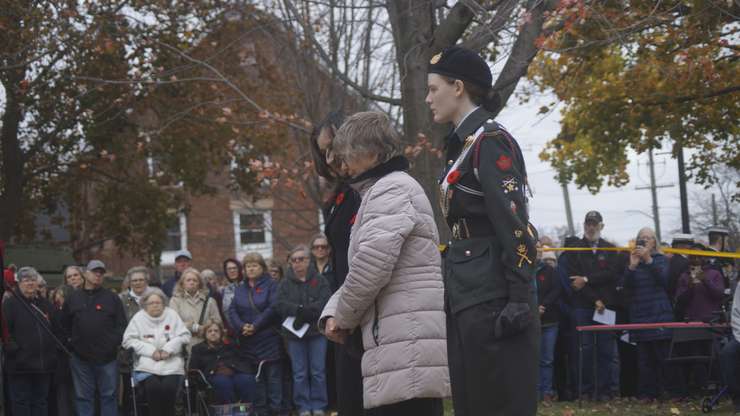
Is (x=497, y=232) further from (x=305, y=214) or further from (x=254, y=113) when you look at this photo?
(x=305, y=214)

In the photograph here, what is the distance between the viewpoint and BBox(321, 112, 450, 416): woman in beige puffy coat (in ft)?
15.3

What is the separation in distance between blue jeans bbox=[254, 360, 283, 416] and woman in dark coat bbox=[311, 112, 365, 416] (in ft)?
23.1

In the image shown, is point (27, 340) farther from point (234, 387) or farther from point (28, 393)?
point (234, 387)

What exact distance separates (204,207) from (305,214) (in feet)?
20.6

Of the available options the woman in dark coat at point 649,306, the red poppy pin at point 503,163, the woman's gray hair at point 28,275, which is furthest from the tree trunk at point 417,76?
the red poppy pin at point 503,163

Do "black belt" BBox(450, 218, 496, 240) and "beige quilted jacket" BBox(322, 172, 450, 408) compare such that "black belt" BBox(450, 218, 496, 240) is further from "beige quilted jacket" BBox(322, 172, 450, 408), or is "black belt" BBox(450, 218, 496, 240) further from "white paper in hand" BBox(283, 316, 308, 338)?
"white paper in hand" BBox(283, 316, 308, 338)

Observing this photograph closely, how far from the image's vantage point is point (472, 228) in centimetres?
467

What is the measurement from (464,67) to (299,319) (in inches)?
313

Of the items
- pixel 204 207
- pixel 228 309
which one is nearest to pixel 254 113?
pixel 228 309

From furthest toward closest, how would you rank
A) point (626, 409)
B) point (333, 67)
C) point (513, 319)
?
point (333, 67)
point (626, 409)
point (513, 319)

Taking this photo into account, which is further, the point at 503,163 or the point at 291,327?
the point at 291,327

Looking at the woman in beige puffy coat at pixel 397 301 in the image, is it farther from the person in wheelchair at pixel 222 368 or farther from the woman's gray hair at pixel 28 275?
the woman's gray hair at pixel 28 275

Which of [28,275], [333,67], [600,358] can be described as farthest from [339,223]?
[333,67]

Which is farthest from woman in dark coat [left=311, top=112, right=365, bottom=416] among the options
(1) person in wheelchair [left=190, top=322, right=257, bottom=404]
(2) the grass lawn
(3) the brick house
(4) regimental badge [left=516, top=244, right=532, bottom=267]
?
(3) the brick house
